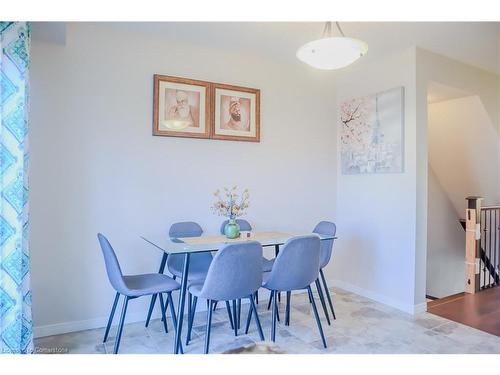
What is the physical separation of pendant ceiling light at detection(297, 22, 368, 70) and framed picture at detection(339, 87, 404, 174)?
1411 mm

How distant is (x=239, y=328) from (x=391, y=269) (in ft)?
5.45

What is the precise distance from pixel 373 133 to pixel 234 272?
2295mm

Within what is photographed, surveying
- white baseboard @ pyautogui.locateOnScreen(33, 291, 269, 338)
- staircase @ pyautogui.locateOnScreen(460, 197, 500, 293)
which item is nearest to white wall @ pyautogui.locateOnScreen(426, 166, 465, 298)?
staircase @ pyautogui.locateOnScreen(460, 197, 500, 293)

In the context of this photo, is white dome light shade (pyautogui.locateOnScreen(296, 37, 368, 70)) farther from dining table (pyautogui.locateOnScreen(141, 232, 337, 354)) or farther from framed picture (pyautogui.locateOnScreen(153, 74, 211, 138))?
framed picture (pyautogui.locateOnScreen(153, 74, 211, 138))

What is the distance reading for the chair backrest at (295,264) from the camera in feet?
8.04

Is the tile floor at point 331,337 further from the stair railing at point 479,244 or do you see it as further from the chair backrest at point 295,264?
the stair railing at point 479,244

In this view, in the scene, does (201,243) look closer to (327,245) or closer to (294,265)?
(294,265)

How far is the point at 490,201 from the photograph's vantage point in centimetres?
475

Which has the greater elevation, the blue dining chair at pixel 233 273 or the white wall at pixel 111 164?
the white wall at pixel 111 164

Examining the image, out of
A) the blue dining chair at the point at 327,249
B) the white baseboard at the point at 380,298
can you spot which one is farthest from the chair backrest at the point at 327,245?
the white baseboard at the point at 380,298

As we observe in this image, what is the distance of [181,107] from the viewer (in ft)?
10.7

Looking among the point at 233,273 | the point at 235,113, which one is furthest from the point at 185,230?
the point at 235,113

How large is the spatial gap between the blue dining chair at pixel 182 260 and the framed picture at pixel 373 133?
191 centimetres
